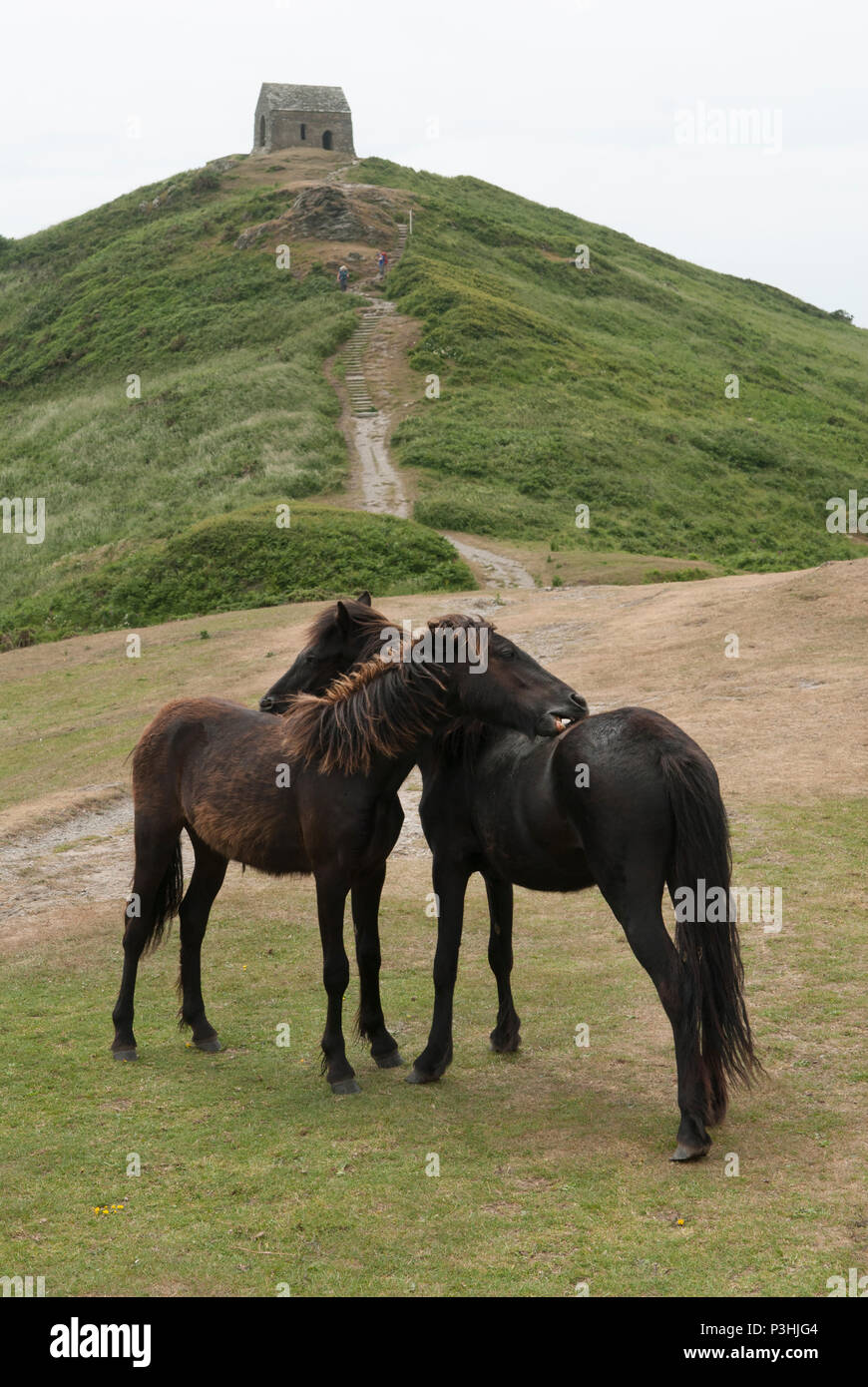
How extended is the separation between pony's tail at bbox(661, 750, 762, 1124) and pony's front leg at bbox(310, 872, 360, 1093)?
2080mm

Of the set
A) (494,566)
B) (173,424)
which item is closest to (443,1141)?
(494,566)

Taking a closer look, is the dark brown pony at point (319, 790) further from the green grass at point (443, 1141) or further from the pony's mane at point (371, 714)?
the green grass at point (443, 1141)

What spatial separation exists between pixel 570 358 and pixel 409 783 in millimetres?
37123

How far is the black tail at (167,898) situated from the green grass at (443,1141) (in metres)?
0.80

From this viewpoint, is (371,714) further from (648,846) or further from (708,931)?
(708,931)

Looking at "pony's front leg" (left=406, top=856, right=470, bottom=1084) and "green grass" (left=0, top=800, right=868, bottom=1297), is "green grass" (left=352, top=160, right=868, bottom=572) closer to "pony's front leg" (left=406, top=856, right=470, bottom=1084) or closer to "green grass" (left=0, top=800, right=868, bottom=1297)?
"green grass" (left=0, top=800, right=868, bottom=1297)

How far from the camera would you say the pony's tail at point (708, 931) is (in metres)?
6.69

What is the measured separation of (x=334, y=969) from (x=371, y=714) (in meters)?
1.59

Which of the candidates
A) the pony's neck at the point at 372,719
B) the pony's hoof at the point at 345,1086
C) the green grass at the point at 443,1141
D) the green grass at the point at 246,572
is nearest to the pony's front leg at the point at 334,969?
the pony's hoof at the point at 345,1086

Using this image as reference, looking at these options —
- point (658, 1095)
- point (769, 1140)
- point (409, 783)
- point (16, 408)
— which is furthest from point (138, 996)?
point (16, 408)

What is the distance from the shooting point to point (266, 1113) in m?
7.67

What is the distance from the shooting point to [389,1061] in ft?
27.5

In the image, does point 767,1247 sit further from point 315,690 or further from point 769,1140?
point 315,690

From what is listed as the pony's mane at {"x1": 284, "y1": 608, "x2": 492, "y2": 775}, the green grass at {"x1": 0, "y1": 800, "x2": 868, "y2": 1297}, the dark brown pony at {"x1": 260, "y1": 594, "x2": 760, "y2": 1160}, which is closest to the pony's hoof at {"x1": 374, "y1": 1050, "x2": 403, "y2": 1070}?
the green grass at {"x1": 0, "y1": 800, "x2": 868, "y2": 1297}
